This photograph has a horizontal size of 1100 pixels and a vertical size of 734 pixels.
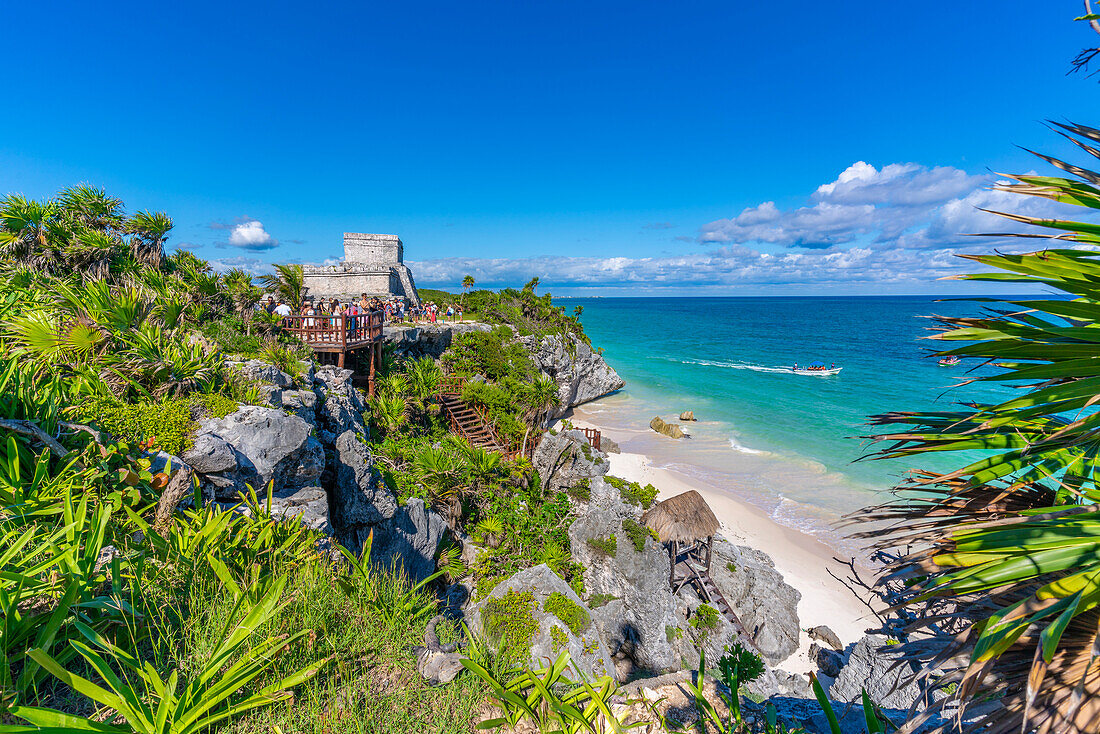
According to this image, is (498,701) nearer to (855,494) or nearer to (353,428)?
(353,428)

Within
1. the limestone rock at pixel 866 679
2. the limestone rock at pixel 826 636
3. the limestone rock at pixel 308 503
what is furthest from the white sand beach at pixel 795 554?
the limestone rock at pixel 308 503

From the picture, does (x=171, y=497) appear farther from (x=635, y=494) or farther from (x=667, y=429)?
(x=667, y=429)

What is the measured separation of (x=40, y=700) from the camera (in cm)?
205

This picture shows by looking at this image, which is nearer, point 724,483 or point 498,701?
Result: point 498,701

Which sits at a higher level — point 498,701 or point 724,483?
point 498,701

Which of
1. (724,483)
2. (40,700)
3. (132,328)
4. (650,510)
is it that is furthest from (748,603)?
(132,328)

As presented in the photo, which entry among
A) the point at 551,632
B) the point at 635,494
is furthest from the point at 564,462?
the point at 551,632

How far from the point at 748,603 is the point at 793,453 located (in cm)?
1458

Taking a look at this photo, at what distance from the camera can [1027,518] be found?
153cm

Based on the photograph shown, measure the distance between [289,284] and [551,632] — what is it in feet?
46.7

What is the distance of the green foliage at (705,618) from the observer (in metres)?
10.5

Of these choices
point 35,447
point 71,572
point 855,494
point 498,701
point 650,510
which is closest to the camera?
point 71,572

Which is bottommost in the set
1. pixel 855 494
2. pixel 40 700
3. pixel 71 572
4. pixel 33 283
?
pixel 855 494

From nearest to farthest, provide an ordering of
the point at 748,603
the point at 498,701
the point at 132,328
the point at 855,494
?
1. the point at 498,701
2. the point at 132,328
3. the point at 748,603
4. the point at 855,494
